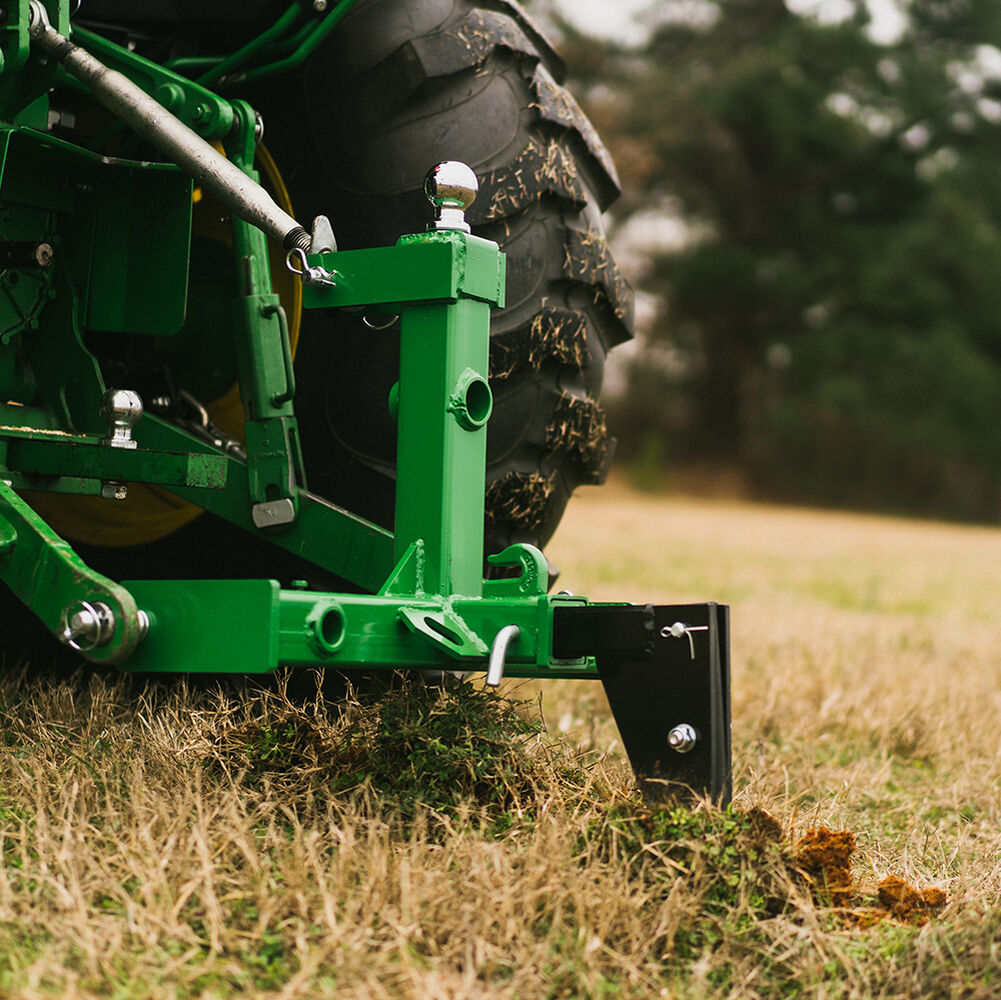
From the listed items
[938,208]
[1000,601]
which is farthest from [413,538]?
[938,208]

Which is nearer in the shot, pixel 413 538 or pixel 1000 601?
pixel 413 538

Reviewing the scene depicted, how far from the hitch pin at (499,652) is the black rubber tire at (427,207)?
1.79ft

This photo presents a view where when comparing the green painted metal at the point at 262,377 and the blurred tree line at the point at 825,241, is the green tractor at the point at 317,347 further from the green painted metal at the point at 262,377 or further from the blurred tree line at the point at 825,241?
the blurred tree line at the point at 825,241

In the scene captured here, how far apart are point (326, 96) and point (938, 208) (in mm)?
19190

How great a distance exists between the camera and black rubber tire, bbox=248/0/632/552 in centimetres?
202

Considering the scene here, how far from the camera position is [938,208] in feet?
64.3

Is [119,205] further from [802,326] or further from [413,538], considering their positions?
[802,326]

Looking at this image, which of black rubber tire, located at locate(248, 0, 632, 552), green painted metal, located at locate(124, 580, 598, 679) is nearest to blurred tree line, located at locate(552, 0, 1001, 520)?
black rubber tire, located at locate(248, 0, 632, 552)

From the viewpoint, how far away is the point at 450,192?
5.46 feet

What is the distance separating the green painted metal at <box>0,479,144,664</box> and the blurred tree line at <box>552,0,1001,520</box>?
1846 cm

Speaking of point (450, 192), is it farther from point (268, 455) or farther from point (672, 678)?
point (672, 678)

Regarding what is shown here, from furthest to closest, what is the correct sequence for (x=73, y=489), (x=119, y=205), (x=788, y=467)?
(x=788, y=467) < (x=119, y=205) < (x=73, y=489)

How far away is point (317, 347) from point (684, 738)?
91 cm

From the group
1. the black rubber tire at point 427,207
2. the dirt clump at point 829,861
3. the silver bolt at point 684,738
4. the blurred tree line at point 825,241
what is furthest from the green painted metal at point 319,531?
the blurred tree line at point 825,241
